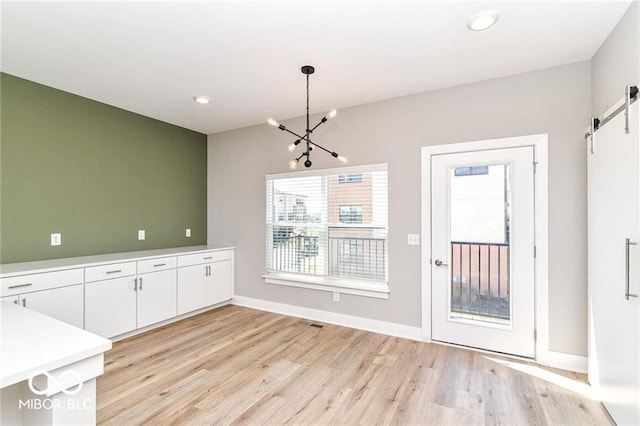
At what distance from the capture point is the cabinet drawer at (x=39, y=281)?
2.58m

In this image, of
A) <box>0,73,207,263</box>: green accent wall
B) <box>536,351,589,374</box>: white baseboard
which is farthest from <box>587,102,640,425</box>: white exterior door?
<box>0,73,207,263</box>: green accent wall

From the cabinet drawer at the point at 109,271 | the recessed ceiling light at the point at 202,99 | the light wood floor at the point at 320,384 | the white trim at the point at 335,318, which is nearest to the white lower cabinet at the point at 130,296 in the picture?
the cabinet drawer at the point at 109,271

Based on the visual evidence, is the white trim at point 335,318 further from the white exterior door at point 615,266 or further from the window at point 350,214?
the white exterior door at point 615,266

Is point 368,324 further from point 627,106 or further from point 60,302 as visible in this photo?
point 60,302

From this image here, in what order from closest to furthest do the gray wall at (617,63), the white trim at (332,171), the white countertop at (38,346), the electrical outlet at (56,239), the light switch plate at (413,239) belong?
the white countertop at (38,346), the gray wall at (617,63), the electrical outlet at (56,239), the light switch plate at (413,239), the white trim at (332,171)

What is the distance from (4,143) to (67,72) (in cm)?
91

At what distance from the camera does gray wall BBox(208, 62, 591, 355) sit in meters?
2.77

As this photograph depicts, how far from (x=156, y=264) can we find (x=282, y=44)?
2847 mm

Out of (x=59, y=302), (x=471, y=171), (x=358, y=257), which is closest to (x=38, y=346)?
(x=59, y=302)

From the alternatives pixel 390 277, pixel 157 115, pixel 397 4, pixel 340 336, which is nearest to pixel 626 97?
pixel 397 4

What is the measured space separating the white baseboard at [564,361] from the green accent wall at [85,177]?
465 cm

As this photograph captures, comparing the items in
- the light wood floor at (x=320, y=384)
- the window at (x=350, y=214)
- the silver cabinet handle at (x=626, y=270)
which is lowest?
the light wood floor at (x=320, y=384)

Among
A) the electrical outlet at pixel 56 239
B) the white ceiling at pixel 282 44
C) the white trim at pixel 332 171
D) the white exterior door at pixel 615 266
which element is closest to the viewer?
the white exterior door at pixel 615 266

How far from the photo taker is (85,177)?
3.59 metres
